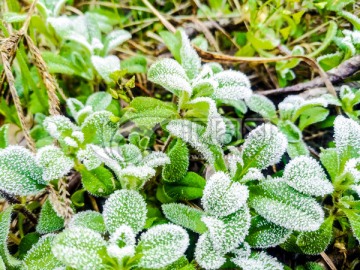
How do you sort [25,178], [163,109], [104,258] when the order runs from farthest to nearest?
1. [163,109]
2. [25,178]
3. [104,258]

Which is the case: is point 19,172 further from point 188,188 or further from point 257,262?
point 257,262

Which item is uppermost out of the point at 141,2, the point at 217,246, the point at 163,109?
the point at 141,2

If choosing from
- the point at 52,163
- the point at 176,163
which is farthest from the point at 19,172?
the point at 176,163

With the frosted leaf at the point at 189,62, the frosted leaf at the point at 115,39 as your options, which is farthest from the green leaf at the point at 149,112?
the frosted leaf at the point at 115,39

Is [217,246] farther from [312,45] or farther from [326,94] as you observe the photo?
[312,45]

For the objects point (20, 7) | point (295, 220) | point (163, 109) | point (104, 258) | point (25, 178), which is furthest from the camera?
point (20, 7)

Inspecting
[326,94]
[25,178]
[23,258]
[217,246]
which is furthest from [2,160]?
[326,94]

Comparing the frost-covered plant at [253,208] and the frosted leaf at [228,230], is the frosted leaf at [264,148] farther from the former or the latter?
the frosted leaf at [228,230]
